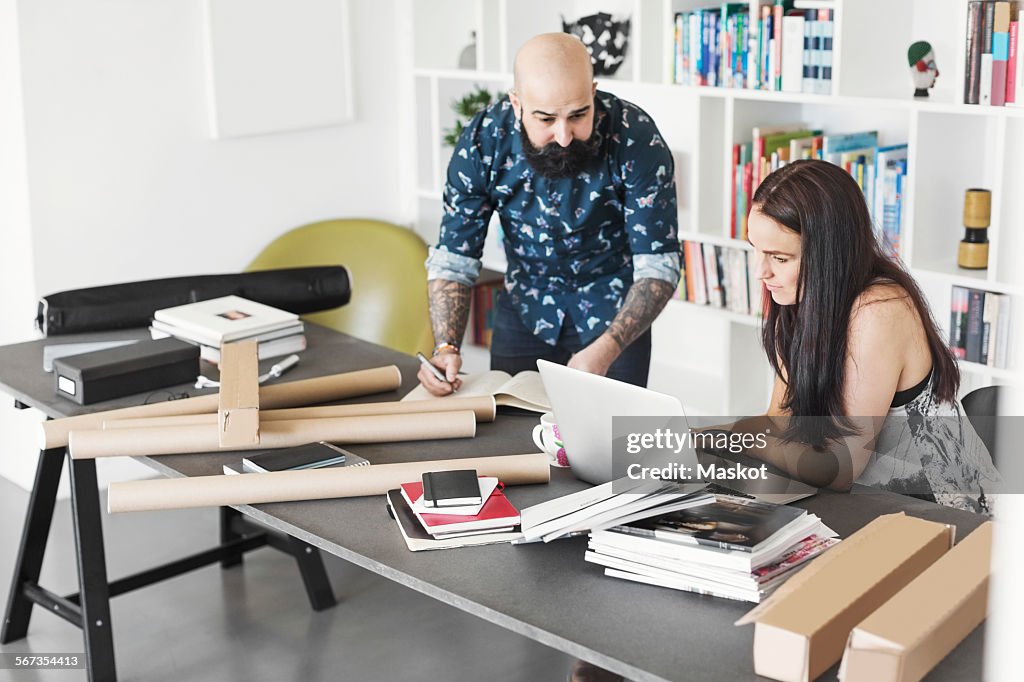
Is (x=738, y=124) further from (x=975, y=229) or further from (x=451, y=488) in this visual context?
(x=451, y=488)

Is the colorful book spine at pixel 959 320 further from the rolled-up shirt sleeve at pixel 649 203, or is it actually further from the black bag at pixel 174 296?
the black bag at pixel 174 296

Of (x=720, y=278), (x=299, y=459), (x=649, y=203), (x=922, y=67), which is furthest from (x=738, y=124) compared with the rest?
(x=299, y=459)

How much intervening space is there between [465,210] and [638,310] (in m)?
0.54

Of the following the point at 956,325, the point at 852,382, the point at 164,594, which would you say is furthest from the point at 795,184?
the point at 164,594

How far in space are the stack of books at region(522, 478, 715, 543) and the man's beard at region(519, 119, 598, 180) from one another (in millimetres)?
1117

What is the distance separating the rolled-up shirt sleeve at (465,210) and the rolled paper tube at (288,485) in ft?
3.43

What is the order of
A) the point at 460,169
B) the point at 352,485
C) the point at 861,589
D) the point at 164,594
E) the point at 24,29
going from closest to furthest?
the point at 861,589, the point at 352,485, the point at 460,169, the point at 164,594, the point at 24,29

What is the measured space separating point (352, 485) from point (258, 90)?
8.75ft

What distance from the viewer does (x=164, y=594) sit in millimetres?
3539

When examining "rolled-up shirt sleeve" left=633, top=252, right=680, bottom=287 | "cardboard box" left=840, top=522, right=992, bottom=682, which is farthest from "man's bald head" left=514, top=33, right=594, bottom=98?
"cardboard box" left=840, top=522, right=992, bottom=682

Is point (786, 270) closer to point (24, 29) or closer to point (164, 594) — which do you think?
point (164, 594)

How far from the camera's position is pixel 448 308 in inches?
123

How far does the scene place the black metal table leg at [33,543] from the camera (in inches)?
Result: 121

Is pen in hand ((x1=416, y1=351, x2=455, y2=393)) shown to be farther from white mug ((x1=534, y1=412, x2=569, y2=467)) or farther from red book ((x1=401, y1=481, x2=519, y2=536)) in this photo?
red book ((x1=401, y1=481, x2=519, y2=536))
